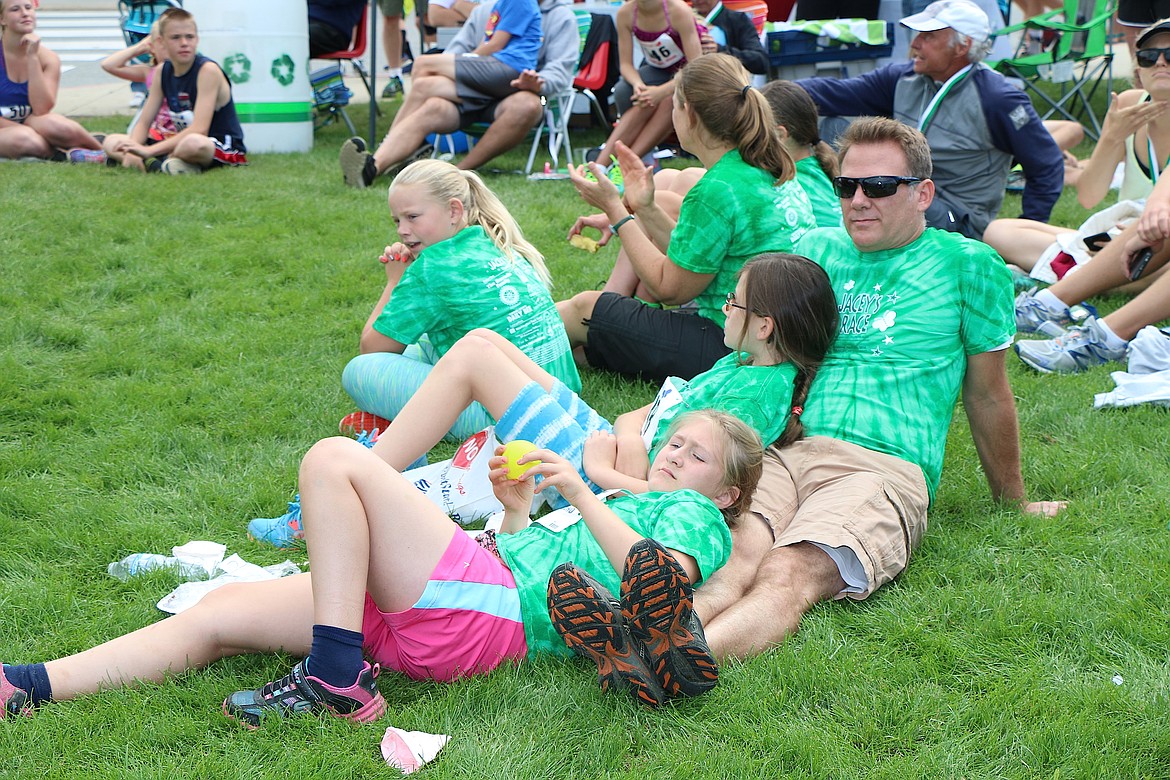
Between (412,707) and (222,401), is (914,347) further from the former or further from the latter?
(222,401)

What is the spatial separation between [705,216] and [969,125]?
2577mm

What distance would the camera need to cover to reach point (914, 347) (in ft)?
10.8

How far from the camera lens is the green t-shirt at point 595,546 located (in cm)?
265

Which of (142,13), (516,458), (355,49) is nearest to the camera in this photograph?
(516,458)

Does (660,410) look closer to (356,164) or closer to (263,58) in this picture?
(356,164)

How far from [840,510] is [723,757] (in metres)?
0.91

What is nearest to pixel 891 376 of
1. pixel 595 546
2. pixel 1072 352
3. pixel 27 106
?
pixel 595 546

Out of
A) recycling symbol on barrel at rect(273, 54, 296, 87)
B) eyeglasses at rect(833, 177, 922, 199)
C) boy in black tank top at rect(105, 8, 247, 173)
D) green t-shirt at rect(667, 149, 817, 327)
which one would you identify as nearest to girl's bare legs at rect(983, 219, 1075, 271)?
green t-shirt at rect(667, 149, 817, 327)

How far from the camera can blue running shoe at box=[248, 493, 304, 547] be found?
3451mm

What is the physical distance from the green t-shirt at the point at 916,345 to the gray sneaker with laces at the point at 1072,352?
5.85 ft

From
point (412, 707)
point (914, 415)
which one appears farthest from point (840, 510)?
point (412, 707)

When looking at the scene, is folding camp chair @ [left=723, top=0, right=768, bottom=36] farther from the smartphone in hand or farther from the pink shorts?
the pink shorts

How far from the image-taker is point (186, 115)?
29.3 ft

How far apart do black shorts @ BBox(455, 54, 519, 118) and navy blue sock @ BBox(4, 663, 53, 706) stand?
695 centimetres
